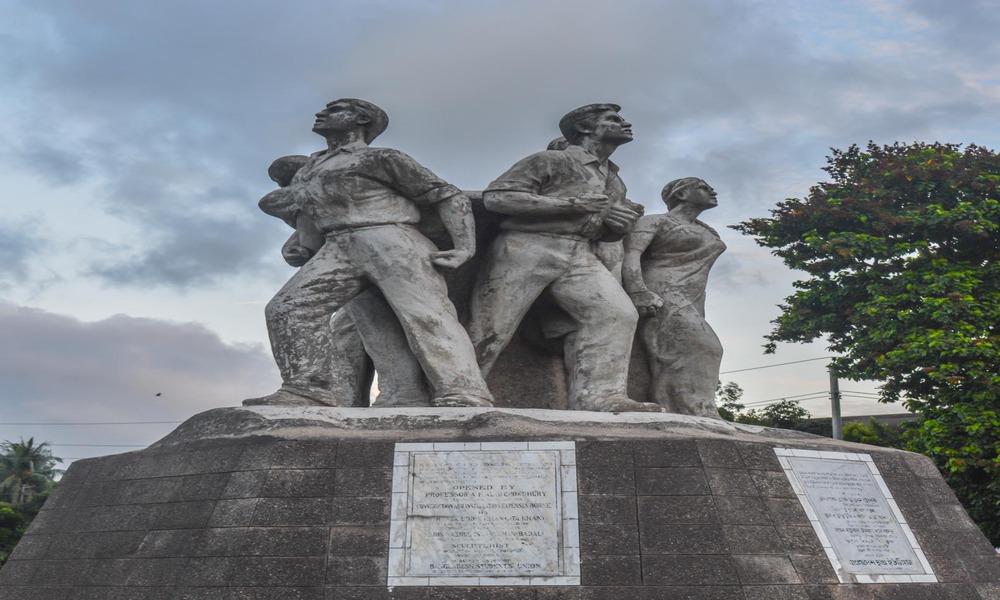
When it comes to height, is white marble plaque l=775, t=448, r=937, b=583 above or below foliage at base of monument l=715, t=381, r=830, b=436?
below

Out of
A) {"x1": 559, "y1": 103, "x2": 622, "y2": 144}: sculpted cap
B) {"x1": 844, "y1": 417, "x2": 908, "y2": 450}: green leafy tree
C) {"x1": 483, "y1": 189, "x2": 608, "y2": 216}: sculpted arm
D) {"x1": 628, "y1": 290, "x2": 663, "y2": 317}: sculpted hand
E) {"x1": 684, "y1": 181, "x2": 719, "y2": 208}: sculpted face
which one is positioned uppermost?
{"x1": 844, "y1": 417, "x2": 908, "y2": 450}: green leafy tree

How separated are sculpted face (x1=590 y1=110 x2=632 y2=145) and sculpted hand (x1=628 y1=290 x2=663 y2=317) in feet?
4.33

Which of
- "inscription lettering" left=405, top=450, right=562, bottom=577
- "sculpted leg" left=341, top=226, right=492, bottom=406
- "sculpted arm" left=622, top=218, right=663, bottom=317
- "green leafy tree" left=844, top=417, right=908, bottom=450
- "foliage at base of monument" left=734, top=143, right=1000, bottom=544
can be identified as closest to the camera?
"inscription lettering" left=405, top=450, right=562, bottom=577

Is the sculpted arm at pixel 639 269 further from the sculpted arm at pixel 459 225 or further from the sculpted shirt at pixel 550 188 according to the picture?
the sculpted arm at pixel 459 225

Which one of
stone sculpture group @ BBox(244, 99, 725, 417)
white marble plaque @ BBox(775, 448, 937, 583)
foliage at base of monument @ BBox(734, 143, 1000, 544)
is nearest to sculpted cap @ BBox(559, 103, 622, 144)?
stone sculpture group @ BBox(244, 99, 725, 417)

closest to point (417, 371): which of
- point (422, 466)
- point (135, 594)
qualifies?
point (422, 466)

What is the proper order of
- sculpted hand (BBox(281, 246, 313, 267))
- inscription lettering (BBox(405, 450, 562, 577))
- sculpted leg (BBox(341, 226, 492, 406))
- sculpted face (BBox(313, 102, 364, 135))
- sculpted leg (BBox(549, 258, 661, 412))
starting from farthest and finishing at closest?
sculpted hand (BBox(281, 246, 313, 267)), sculpted face (BBox(313, 102, 364, 135)), sculpted leg (BBox(549, 258, 661, 412)), sculpted leg (BBox(341, 226, 492, 406)), inscription lettering (BBox(405, 450, 562, 577))

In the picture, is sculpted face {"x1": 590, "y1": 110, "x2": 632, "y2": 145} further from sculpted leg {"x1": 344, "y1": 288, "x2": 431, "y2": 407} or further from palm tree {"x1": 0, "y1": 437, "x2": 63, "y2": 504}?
palm tree {"x1": 0, "y1": 437, "x2": 63, "y2": 504}

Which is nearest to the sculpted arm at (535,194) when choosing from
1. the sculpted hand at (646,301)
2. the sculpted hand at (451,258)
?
the sculpted hand at (451,258)

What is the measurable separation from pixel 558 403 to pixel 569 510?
2.43 m

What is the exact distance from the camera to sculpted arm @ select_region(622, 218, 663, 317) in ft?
27.3

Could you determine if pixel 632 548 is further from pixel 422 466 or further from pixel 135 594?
pixel 135 594

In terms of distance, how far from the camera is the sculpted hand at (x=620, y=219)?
8.07 m

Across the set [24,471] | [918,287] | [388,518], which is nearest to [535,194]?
[388,518]
